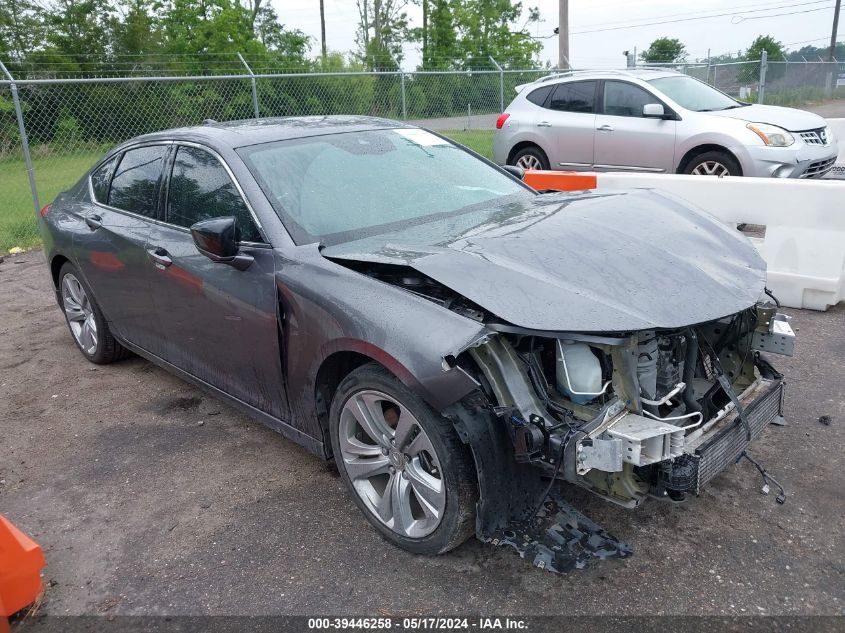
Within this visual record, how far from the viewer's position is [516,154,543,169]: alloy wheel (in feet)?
33.9

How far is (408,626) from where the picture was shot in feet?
8.43

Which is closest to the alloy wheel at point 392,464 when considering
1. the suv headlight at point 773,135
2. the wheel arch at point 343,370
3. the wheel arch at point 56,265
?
the wheel arch at point 343,370

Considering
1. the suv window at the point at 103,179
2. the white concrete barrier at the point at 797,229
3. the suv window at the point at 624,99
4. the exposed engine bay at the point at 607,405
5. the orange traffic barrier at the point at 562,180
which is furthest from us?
the suv window at the point at 624,99

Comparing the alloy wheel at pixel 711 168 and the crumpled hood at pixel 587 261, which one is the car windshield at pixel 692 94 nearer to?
the alloy wheel at pixel 711 168

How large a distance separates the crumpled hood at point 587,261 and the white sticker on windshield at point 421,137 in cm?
82

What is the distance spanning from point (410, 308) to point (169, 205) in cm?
199

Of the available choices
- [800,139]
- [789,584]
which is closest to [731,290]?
[789,584]

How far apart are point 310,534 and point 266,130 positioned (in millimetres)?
2152

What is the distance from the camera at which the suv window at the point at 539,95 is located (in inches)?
405

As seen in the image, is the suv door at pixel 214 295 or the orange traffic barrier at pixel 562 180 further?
the orange traffic barrier at pixel 562 180

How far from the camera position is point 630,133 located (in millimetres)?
9203

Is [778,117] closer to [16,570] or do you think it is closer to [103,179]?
[103,179]

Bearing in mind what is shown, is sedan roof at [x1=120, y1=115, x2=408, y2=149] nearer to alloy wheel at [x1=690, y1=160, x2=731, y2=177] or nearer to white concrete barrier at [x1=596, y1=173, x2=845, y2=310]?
white concrete barrier at [x1=596, y1=173, x2=845, y2=310]

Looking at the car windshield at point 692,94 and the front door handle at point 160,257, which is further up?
the car windshield at point 692,94
